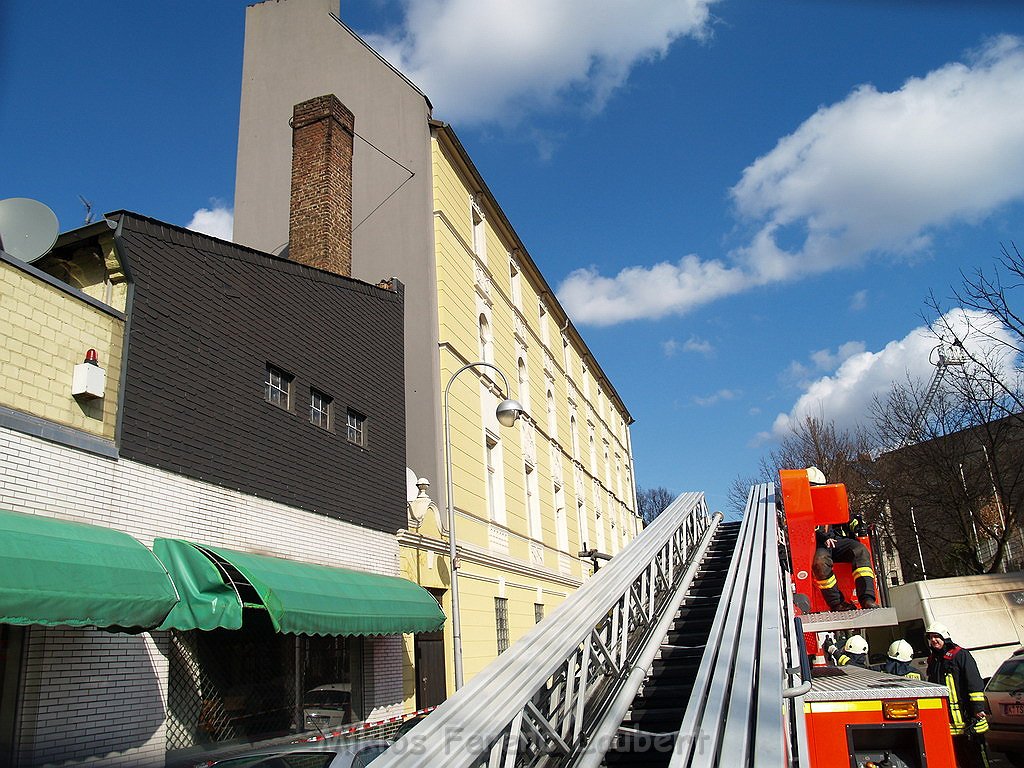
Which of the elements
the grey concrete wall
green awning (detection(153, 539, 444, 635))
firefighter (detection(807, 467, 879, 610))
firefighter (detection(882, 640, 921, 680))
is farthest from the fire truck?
the grey concrete wall

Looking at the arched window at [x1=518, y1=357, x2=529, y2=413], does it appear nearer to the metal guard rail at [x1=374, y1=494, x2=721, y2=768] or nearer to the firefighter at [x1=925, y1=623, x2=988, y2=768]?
the metal guard rail at [x1=374, y1=494, x2=721, y2=768]

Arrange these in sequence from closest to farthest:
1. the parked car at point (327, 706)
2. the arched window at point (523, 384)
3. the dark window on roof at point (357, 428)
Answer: the parked car at point (327, 706)
the dark window on roof at point (357, 428)
the arched window at point (523, 384)

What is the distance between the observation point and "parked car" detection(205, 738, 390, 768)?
6656mm

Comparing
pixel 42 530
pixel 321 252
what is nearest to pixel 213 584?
pixel 42 530

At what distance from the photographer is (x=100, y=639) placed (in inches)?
369

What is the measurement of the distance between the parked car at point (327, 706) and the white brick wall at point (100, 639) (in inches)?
113

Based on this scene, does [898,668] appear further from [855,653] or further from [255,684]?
[255,684]

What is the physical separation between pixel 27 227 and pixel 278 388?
444 centimetres

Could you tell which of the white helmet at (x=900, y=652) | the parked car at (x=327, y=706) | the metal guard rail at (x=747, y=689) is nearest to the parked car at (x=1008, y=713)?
the white helmet at (x=900, y=652)

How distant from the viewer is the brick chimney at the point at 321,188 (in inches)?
717

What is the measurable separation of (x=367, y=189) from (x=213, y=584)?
13974 millimetres

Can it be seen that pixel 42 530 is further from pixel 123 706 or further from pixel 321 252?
pixel 321 252

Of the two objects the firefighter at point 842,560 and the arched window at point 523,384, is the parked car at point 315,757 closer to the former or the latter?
the firefighter at point 842,560

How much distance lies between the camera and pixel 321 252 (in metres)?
18.0
